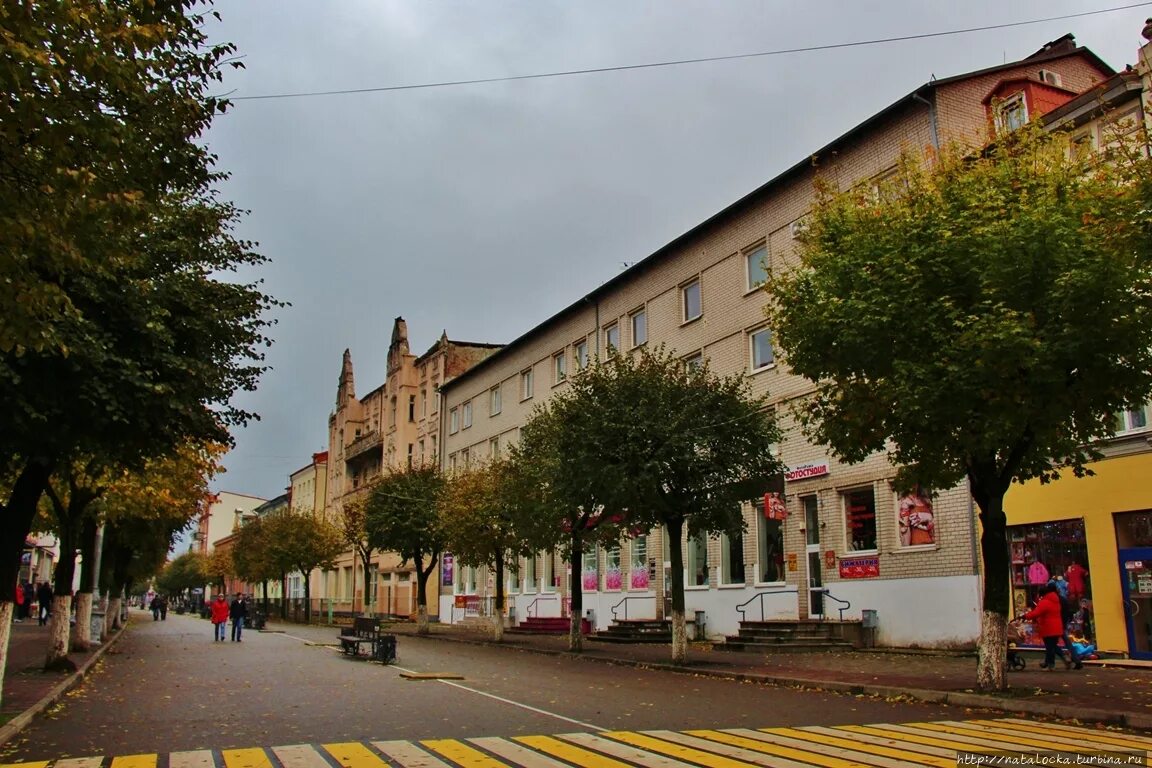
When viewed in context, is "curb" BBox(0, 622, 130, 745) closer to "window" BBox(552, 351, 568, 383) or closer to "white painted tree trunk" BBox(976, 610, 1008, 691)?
"white painted tree trunk" BBox(976, 610, 1008, 691)

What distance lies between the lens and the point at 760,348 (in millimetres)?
30484

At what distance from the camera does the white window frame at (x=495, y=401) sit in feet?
165

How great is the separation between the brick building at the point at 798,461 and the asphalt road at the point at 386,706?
6.07 metres

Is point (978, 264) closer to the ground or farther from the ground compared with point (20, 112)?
farther from the ground

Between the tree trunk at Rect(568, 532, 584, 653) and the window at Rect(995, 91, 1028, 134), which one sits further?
the tree trunk at Rect(568, 532, 584, 653)

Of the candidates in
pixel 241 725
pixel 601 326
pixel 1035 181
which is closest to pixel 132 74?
pixel 241 725

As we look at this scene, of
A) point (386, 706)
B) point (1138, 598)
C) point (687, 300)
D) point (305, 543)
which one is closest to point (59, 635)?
point (386, 706)

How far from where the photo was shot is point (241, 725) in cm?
1210

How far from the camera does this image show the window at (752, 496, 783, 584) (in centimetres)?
2897

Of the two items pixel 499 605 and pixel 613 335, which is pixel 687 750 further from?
pixel 613 335

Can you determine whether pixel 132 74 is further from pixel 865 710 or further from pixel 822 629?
pixel 822 629

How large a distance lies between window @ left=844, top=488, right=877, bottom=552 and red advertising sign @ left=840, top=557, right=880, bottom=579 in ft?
0.94

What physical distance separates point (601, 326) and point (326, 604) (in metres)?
33.3

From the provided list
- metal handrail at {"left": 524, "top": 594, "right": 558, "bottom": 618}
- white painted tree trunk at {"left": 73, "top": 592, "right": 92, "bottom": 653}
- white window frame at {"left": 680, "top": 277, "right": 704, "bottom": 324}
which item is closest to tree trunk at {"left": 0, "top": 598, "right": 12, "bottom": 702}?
white painted tree trunk at {"left": 73, "top": 592, "right": 92, "bottom": 653}
